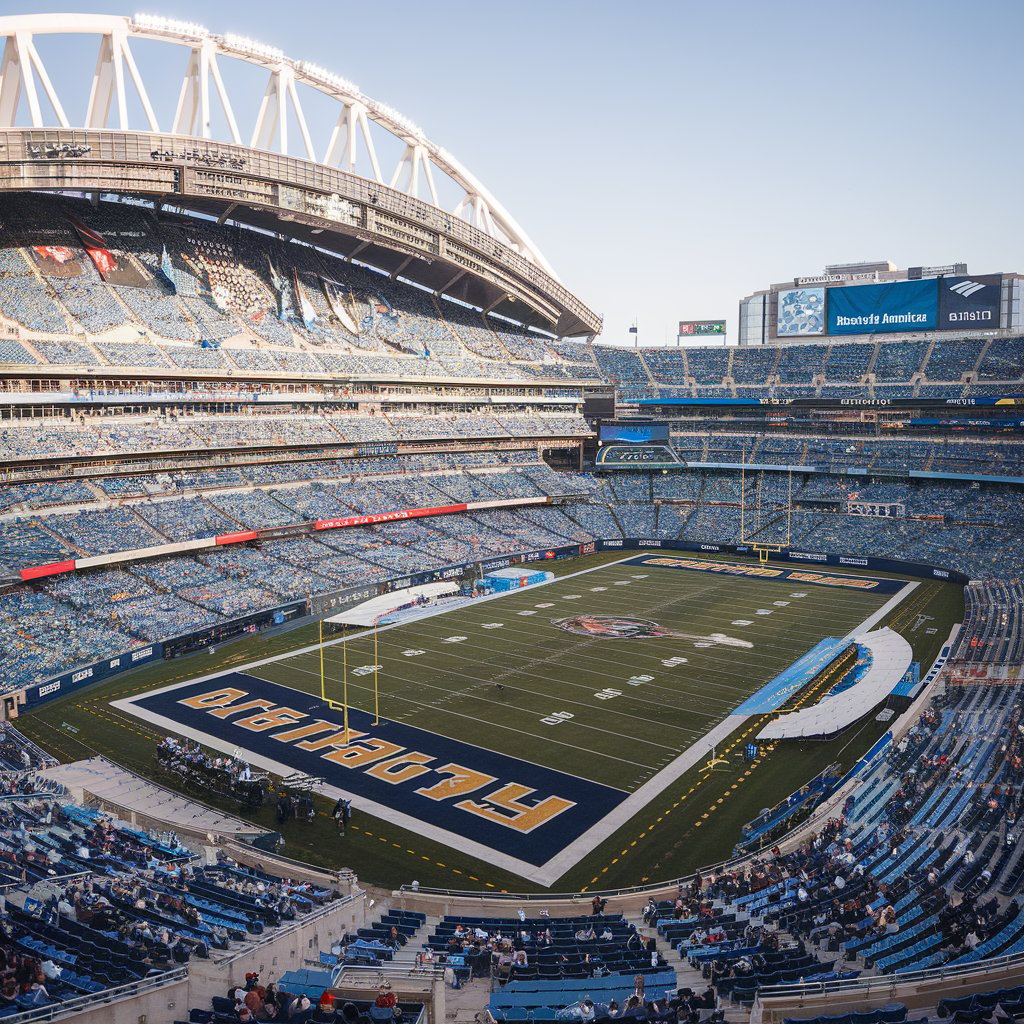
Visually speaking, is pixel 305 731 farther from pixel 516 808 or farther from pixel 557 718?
pixel 516 808

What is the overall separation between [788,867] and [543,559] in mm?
44054

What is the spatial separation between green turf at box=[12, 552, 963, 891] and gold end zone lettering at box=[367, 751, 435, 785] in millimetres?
2442

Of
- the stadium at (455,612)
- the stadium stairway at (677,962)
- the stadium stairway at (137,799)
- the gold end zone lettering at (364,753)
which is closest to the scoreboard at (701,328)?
the stadium at (455,612)

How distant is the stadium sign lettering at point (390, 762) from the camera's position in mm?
25016

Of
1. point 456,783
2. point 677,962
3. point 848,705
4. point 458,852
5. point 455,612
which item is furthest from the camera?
point 455,612

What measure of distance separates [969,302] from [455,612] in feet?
178

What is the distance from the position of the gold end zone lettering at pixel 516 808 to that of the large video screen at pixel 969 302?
65.4 m

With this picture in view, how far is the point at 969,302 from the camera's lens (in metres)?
72.9

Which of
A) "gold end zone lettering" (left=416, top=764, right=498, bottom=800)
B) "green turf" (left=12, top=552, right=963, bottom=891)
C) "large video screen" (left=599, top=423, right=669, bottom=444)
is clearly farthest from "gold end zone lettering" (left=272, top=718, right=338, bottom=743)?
"large video screen" (left=599, top=423, right=669, bottom=444)

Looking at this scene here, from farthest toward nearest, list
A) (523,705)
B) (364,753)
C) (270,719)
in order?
(523,705)
(270,719)
(364,753)

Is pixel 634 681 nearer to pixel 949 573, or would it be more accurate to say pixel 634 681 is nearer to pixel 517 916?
pixel 517 916

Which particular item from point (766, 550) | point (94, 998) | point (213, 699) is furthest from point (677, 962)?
point (766, 550)

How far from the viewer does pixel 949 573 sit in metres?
55.3

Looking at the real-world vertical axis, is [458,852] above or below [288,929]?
below
